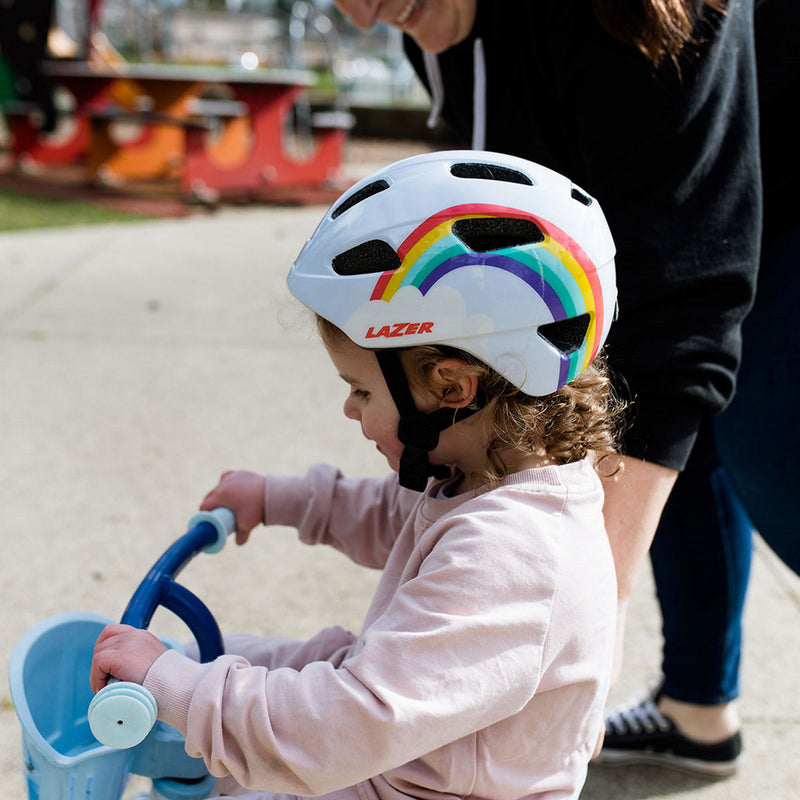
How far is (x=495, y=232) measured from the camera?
59.0 inches

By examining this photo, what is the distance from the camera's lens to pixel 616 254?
165 cm

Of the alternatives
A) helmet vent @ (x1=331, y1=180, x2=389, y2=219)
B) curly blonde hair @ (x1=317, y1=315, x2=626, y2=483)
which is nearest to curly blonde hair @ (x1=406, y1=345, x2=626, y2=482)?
curly blonde hair @ (x1=317, y1=315, x2=626, y2=483)

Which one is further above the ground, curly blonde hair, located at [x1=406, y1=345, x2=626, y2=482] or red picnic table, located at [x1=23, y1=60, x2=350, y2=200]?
curly blonde hair, located at [x1=406, y1=345, x2=626, y2=482]

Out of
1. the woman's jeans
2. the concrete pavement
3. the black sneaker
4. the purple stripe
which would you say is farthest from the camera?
the concrete pavement

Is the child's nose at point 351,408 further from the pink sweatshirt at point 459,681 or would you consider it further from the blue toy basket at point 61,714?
the blue toy basket at point 61,714

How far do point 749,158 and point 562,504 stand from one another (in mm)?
684

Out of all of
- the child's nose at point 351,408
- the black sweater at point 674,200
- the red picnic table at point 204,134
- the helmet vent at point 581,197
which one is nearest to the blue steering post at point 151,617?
the child's nose at point 351,408

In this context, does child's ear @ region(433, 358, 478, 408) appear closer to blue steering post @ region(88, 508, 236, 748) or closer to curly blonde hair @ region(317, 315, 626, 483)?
curly blonde hair @ region(317, 315, 626, 483)

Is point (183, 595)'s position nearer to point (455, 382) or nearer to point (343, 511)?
point (343, 511)

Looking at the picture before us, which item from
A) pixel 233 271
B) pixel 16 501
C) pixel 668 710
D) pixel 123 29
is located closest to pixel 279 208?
pixel 233 271

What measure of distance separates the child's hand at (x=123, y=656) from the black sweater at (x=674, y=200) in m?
0.83

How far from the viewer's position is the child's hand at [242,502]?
1.95 metres

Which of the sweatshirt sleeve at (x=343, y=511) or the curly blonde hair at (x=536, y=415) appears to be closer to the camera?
the curly blonde hair at (x=536, y=415)

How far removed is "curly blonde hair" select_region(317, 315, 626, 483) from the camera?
1.56 m
